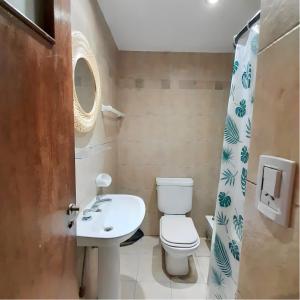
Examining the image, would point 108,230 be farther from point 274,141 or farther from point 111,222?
point 274,141

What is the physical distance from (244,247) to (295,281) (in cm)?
20

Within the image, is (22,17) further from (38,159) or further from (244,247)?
(244,247)

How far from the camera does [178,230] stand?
2021 millimetres

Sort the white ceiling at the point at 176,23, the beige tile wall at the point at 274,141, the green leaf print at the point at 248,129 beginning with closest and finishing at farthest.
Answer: the beige tile wall at the point at 274,141
the green leaf print at the point at 248,129
the white ceiling at the point at 176,23

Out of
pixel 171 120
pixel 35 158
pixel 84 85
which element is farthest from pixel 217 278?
pixel 171 120

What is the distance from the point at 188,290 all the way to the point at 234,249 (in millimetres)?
1001

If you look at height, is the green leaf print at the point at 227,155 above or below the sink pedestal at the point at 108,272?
above

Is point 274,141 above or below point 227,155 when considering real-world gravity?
above

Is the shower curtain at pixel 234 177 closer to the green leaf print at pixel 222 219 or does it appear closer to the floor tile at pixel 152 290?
the green leaf print at pixel 222 219

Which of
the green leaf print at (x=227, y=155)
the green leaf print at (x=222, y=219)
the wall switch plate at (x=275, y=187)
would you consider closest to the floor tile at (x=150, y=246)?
the green leaf print at (x=222, y=219)

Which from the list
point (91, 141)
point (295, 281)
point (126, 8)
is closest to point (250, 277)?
point (295, 281)

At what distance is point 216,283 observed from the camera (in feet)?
4.21

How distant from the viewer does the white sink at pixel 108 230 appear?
1150 mm

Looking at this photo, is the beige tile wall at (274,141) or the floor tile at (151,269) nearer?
the beige tile wall at (274,141)
